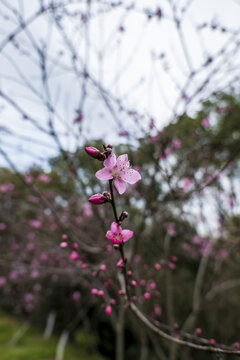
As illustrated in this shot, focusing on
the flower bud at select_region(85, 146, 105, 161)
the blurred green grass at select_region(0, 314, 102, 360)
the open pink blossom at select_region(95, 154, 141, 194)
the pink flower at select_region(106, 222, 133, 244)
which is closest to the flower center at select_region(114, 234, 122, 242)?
the pink flower at select_region(106, 222, 133, 244)

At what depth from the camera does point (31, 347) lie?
20.4ft

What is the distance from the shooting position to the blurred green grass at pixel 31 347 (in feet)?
18.8

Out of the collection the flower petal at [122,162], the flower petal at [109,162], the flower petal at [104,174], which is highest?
the flower petal at [122,162]

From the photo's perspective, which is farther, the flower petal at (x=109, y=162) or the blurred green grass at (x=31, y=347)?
the blurred green grass at (x=31, y=347)

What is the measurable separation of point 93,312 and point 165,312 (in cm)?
257

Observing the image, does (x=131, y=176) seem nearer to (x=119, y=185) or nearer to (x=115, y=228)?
(x=119, y=185)

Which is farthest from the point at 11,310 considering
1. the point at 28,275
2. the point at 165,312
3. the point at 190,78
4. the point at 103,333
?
the point at 190,78

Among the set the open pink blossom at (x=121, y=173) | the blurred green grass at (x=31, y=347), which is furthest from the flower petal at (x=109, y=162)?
the blurred green grass at (x=31, y=347)

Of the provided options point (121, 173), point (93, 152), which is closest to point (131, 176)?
point (121, 173)

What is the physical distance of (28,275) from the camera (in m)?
6.86

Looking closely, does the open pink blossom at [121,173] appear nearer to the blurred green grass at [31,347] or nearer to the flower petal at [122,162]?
the flower petal at [122,162]

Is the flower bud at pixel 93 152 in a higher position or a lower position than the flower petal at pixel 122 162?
lower

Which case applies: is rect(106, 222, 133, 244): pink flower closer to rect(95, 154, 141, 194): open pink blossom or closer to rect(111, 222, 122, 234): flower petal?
rect(111, 222, 122, 234): flower petal

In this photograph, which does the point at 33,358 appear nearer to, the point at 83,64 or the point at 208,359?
the point at 208,359
